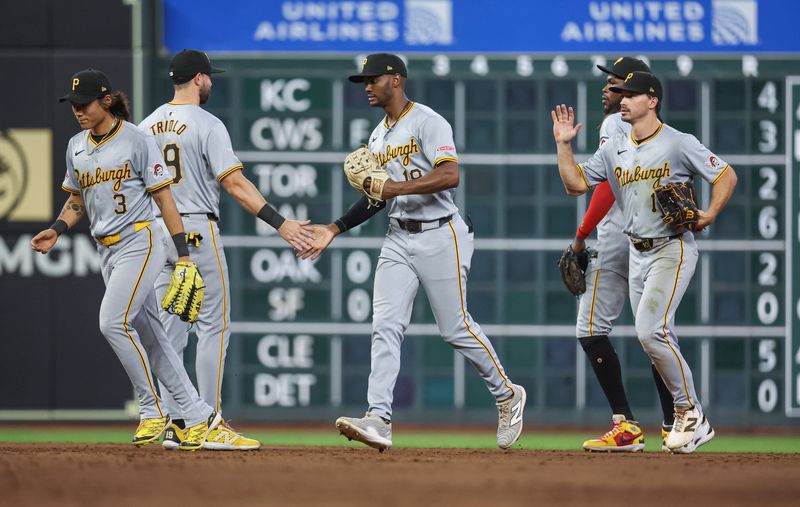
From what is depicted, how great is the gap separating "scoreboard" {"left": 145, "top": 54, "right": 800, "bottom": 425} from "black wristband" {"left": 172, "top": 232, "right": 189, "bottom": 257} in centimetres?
292

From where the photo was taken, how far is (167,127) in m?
6.62

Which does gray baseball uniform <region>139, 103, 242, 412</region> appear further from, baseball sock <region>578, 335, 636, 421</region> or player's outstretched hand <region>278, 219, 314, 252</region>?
baseball sock <region>578, 335, 636, 421</region>

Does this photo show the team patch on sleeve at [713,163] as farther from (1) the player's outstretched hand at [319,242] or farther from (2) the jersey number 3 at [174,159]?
(2) the jersey number 3 at [174,159]

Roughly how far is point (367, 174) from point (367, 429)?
118 cm

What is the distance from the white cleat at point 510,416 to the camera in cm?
669

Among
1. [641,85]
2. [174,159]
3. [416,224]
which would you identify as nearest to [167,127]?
[174,159]

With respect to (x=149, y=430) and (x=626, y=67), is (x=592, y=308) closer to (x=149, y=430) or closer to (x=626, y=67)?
(x=626, y=67)

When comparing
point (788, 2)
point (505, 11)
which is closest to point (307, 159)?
point (505, 11)

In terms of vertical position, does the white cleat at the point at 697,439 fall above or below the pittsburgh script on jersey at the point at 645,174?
below

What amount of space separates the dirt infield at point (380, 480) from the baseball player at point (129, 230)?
394 mm

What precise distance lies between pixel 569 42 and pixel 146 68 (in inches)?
119

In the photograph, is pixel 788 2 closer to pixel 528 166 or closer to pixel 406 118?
pixel 528 166

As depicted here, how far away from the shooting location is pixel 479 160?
9.29m

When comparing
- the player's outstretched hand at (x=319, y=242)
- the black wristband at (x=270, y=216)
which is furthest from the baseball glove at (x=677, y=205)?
the black wristband at (x=270, y=216)
